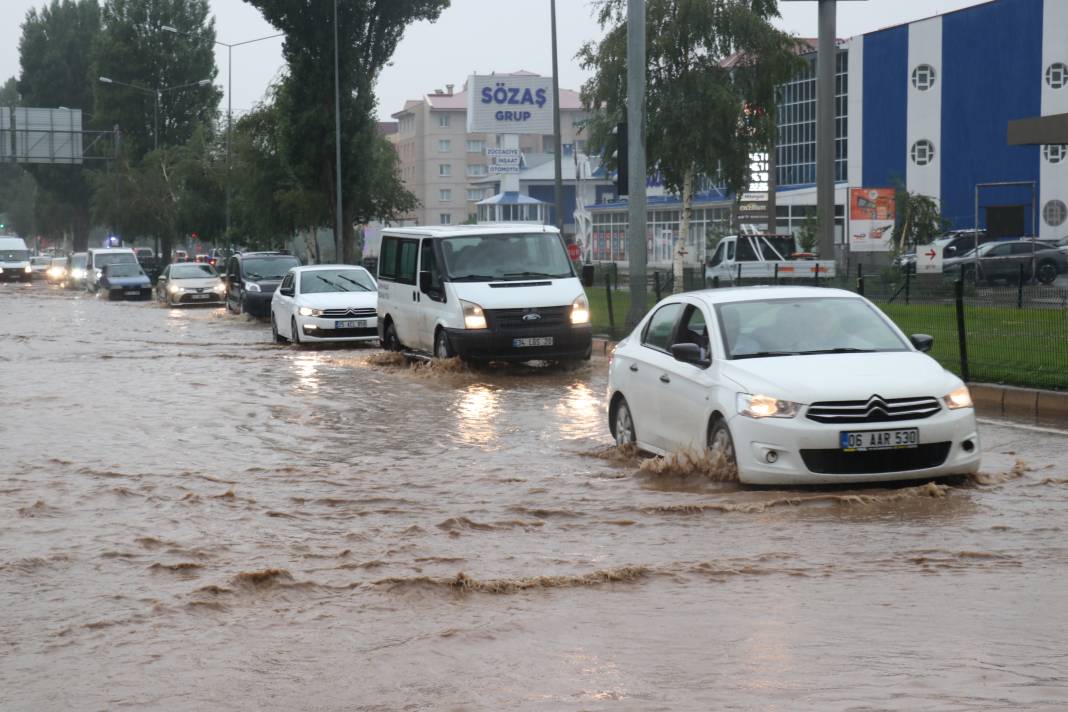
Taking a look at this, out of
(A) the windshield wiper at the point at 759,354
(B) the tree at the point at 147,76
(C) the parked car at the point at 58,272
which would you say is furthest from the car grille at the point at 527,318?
(B) the tree at the point at 147,76

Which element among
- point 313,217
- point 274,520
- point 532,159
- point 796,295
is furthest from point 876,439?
point 532,159

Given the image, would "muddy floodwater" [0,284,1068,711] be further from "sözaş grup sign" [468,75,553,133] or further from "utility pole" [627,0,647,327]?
"sözaş grup sign" [468,75,553,133]

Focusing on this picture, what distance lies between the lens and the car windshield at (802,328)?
10828 millimetres

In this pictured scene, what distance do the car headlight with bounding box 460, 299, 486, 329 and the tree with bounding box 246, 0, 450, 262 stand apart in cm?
3018

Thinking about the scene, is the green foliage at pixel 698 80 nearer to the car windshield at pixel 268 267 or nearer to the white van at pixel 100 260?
the car windshield at pixel 268 267

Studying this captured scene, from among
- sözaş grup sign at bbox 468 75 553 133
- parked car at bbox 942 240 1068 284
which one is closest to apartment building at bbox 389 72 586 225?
sözaş grup sign at bbox 468 75 553 133

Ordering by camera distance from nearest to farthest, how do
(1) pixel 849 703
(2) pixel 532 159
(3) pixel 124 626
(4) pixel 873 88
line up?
(1) pixel 849 703 → (3) pixel 124 626 → (4) pixel 873 88 → (2) pixel 532 159

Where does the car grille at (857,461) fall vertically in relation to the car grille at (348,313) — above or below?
below

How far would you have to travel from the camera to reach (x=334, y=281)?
28375mm

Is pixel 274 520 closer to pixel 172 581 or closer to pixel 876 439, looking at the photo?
pixel 172 581

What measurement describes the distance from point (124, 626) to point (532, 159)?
414ft

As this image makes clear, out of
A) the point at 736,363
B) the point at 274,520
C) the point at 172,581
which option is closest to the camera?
the point at 172,581

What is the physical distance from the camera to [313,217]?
52.7 metres

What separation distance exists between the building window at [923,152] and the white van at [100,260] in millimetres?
30750
